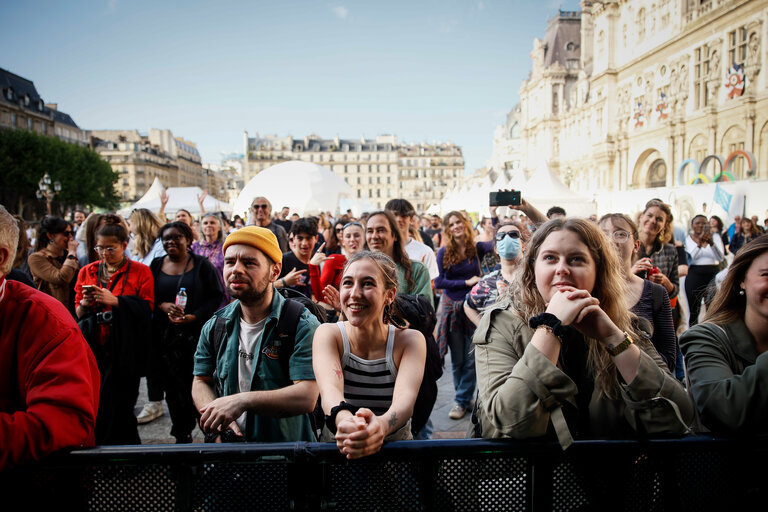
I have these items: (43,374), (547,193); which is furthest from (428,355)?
(547,193)

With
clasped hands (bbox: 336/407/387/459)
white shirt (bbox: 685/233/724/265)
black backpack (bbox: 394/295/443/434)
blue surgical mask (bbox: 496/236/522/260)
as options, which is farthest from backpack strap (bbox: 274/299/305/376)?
white shirt (bbox: 685/233/724/265)

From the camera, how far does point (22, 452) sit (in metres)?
1.35

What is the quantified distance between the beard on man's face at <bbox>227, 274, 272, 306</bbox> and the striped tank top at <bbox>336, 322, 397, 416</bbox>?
0.47 meters

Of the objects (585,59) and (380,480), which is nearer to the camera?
(380,480)

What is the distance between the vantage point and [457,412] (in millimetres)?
4812

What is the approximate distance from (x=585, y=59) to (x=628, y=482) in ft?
175

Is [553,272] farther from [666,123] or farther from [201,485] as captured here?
[666,123]

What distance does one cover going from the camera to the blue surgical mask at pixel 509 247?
3711mm

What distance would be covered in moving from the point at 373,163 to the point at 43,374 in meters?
100

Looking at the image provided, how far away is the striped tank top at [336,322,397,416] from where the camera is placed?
7.16 ft

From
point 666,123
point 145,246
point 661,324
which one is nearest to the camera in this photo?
point 661,324

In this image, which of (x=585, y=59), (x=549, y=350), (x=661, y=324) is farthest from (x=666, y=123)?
(x=549, y=350)

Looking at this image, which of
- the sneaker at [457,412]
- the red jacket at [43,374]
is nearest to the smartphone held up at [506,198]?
the sneaker at [457,412]

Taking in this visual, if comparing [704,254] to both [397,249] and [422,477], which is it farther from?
[422,477]
